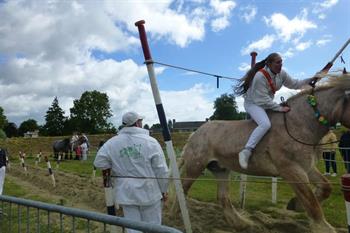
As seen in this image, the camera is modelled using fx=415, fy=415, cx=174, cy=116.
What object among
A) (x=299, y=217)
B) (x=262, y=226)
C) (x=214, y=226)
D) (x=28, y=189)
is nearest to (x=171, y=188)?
(x=214, y=226)

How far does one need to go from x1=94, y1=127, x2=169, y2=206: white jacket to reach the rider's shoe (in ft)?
4.96

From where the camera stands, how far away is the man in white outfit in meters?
4.50

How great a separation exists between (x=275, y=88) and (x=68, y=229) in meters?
3.82

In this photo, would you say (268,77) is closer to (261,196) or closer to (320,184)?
(320,184)

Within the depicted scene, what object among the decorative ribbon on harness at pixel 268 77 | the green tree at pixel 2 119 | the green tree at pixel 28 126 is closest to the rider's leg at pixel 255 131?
the decorative ribbon on harness at pixel 268 77

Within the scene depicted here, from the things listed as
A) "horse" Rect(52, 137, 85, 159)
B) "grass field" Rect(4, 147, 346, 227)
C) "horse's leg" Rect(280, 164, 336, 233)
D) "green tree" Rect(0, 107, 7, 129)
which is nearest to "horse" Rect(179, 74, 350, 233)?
"horse's leg" Rect(280, 164, 336, 233)

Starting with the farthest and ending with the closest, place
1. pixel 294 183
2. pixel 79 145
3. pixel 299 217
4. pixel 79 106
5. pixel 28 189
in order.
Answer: pixel 79 106
pixel 79 145
pixel 28 189
pixel 299 217
pixel 294 183

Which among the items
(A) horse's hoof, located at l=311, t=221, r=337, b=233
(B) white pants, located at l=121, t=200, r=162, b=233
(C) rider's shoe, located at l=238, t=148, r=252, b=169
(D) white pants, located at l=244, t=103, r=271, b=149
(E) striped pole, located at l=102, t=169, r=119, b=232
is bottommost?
(A) horse's hoof, located at l=311, t=221, r=337, b=233

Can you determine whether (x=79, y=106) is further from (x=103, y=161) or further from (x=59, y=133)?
(x=103, y=161)

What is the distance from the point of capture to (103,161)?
4625 mm

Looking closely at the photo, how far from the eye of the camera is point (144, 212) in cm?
462

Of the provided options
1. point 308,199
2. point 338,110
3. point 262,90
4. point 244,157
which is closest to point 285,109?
point 262,90

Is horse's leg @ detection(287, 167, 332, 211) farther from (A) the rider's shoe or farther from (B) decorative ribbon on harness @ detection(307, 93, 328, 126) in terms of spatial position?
(A) the rider's shoe

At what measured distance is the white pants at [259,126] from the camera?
18.5 feet
